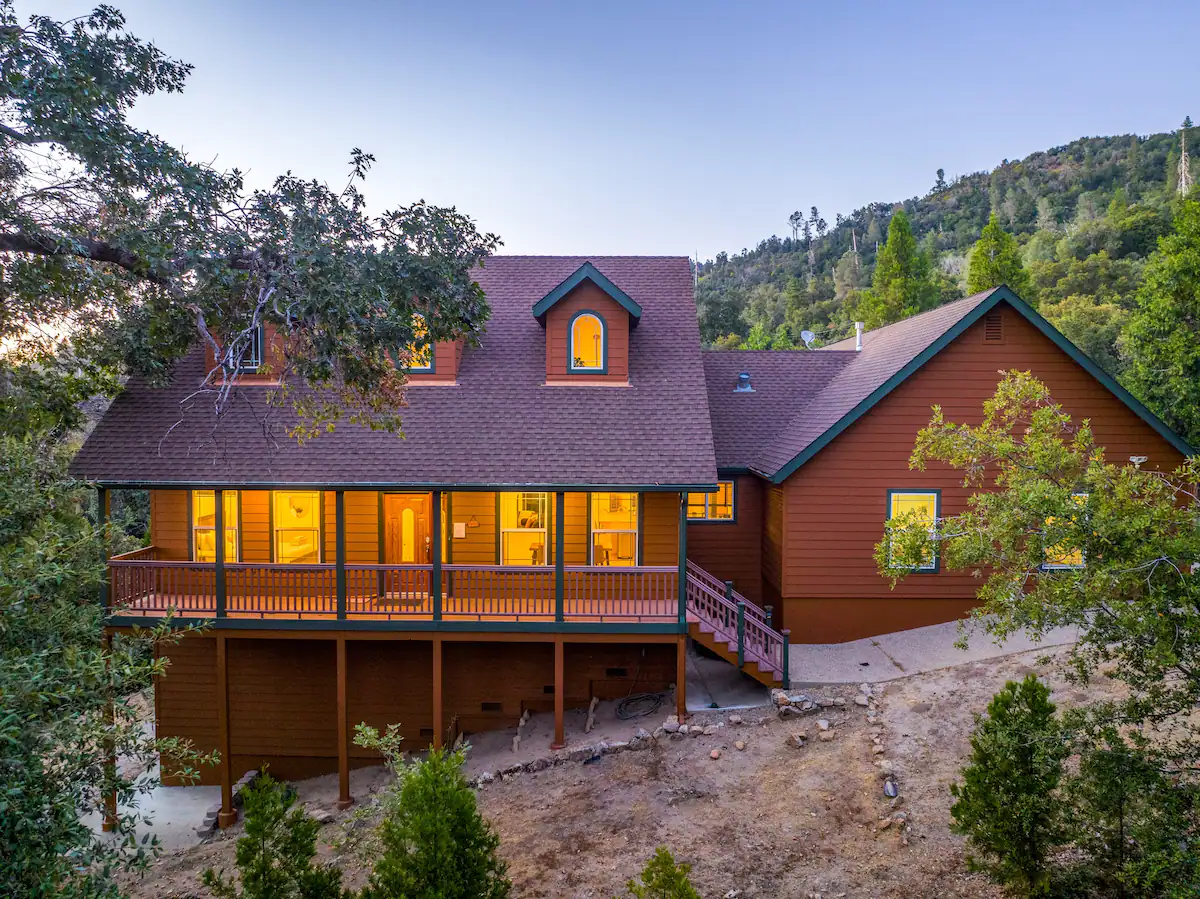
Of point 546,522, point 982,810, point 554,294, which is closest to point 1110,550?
point 982,810

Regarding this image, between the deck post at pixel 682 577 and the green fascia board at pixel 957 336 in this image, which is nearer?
the deck post at pixel 682 577

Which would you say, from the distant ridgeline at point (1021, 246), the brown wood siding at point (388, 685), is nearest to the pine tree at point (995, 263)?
the distant ridgeline at point (1021, 246)

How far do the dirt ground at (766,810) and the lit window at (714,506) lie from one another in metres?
4.81

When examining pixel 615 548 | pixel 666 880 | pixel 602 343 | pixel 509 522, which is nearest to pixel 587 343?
pixel 602 343

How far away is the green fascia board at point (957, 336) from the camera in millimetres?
12594

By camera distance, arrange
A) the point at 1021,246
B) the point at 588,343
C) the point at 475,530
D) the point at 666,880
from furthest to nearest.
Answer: the point at 1021,246 < the point at 588,343 < the point at 475,530 < the point at 666,880

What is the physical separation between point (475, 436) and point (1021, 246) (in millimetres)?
69032

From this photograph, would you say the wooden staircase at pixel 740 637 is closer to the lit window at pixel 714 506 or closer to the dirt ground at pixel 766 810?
the dirt ground at pixel 766 810

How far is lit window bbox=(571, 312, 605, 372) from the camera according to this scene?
13.7 m

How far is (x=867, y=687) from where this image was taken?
11.0 m

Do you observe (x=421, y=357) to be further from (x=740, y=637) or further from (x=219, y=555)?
(x=740, y=637)

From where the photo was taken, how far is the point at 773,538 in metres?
14.2

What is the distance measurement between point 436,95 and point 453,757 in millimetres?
21640

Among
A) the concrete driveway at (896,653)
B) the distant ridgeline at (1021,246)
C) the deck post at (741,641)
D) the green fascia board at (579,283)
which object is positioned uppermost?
the distant ridgeline at (1021,246)
